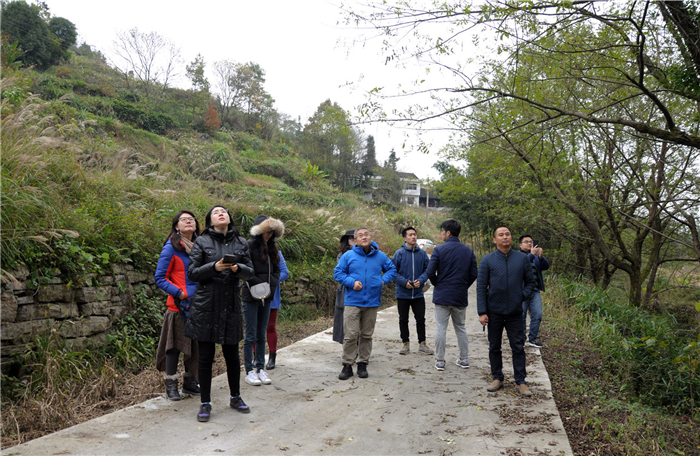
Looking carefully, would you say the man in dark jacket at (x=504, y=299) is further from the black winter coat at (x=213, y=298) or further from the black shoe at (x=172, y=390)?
the black shoe at (x=172, y=390)

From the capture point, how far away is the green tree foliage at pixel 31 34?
20.8 m

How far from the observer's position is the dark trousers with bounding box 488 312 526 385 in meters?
4.92

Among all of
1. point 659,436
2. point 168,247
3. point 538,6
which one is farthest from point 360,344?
point 538,6

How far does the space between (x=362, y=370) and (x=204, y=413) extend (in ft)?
6.95

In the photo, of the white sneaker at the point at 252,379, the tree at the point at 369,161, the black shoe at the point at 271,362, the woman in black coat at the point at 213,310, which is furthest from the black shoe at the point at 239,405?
the tree at the point at 369,161

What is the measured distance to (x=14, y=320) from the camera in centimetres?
437

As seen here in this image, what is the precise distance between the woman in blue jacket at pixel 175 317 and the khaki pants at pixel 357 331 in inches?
69.3

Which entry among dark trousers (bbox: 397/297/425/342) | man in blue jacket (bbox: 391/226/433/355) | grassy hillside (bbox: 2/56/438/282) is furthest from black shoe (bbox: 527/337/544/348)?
grassy hillside (bbox: 2/56/438/282)

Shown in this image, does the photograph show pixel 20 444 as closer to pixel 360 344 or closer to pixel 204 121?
pixel 360 344

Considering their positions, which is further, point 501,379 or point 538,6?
point 501,379

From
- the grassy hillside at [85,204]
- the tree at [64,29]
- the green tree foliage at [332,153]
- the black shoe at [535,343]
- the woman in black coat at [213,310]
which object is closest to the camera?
the woman in black coat at [213,310]

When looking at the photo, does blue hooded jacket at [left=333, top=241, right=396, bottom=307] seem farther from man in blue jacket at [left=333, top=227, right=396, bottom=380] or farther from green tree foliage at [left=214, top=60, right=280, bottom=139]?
green tree foliage at [left=214, top=60, right=280, bottom=139]

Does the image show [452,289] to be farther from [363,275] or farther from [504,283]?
[363,275]

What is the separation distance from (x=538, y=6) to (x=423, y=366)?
439cm
